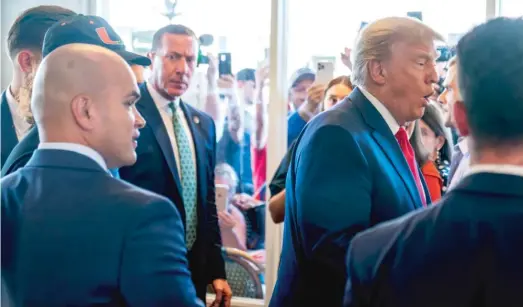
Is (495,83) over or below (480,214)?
over

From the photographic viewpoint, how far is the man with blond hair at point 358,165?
1364mm

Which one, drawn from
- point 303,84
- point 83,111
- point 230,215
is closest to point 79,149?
point 83,111

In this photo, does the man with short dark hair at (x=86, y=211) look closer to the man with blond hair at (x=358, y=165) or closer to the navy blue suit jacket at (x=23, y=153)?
the navy blue suit jacket at (x=23, y=153)

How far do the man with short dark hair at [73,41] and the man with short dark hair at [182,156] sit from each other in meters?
0.46

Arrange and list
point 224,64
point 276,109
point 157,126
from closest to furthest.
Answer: point 157,126, point 276,109, point 224,64

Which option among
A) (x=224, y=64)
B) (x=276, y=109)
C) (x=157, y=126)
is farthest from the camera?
(x=224, y=64)

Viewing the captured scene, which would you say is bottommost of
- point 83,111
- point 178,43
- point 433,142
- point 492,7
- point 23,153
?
point 433,142

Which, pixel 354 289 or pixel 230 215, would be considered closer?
pixel 354 289

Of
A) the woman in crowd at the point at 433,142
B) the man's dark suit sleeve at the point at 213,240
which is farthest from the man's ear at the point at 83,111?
the woman in crowd at the point at 433,142

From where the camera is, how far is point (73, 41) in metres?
1.46

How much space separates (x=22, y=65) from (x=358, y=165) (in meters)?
0.92

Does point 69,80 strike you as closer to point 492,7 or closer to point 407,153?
point 407,153

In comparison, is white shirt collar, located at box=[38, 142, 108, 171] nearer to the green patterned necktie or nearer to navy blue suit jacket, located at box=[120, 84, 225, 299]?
navy blue suit jacket, located at box=[120, 84, 225, 299]

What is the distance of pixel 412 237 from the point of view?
947 millimetres
